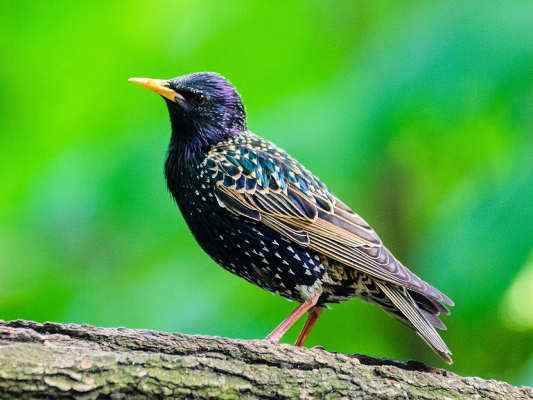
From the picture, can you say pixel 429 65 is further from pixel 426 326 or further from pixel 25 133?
pixel 25 133

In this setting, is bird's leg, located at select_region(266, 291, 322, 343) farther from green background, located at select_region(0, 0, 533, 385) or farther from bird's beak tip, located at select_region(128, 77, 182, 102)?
bird's beak tip, located at select_region(128, 77, 182, 102)

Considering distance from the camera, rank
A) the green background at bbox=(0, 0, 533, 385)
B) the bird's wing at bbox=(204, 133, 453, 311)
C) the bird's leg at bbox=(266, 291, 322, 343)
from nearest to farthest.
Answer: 1. the bird's leg at bbox=(266, 291, 322, 343)
2. the bird's wing at bbox=(204, 133, 453, 311)
3. the green background at bbox=(0, 0, 533, 385)

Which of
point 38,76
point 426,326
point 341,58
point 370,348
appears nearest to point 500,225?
point 426,326

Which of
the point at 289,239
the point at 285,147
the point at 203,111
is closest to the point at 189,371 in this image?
the point at 289,239

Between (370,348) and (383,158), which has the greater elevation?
(383,158)

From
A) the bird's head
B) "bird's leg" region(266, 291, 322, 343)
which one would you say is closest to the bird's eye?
the bird's head

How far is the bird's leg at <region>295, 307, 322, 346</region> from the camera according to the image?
502cm

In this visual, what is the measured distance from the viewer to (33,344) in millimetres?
3664

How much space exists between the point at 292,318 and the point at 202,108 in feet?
4.12

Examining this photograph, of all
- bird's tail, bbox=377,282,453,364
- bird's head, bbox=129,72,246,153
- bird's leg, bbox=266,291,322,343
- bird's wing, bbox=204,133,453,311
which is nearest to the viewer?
bird's tail, bbox=377,282,453,364

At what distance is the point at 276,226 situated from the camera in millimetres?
5035

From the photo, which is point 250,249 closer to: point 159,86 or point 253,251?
point 253,251

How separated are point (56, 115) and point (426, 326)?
2.51 m

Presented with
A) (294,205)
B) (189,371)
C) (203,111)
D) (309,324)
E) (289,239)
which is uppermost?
(203,111)
